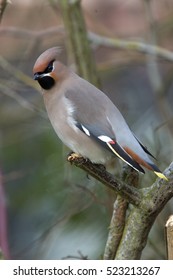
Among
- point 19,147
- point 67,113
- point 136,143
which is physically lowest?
point 136,143

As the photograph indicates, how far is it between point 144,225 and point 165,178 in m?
0.16

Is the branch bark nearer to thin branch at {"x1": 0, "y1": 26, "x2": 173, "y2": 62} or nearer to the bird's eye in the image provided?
the bird's eye

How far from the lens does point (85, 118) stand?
Result: 8.76 ft

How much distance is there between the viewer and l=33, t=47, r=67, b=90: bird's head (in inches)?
97.5

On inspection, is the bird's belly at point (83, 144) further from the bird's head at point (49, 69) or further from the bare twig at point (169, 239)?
the bare twig at point (169, 239)

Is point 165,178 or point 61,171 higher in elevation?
point 61,171

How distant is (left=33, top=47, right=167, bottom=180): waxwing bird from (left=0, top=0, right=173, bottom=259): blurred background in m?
0.62

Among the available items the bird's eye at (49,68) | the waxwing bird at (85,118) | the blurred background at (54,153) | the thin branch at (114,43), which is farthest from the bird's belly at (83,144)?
the thin branch at (114,43)

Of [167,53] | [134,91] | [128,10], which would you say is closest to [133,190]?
[167,53]

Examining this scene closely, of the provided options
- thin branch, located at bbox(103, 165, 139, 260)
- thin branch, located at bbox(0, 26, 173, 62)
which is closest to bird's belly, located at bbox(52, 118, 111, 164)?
thin branch, located at bbox(103, 165, 139, 260)

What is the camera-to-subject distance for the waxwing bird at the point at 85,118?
2.52 meters

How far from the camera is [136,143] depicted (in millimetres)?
2551

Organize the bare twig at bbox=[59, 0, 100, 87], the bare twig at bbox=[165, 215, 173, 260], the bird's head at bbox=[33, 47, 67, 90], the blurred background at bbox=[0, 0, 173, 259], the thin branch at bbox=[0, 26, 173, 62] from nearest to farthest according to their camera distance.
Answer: the bare twig at bbox=[165, 215, 173, 260]
the bird's head at bbox=[33, 47, 67, 90]
the bare twig at bbox=[59, 0, 100, 87]
the blurred background at bbox=[0, 0, 173, 259]
the thin branch at bbox=[0, 26, 173, 62]

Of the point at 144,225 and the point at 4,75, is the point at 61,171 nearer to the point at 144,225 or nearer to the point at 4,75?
the point at 4,75
